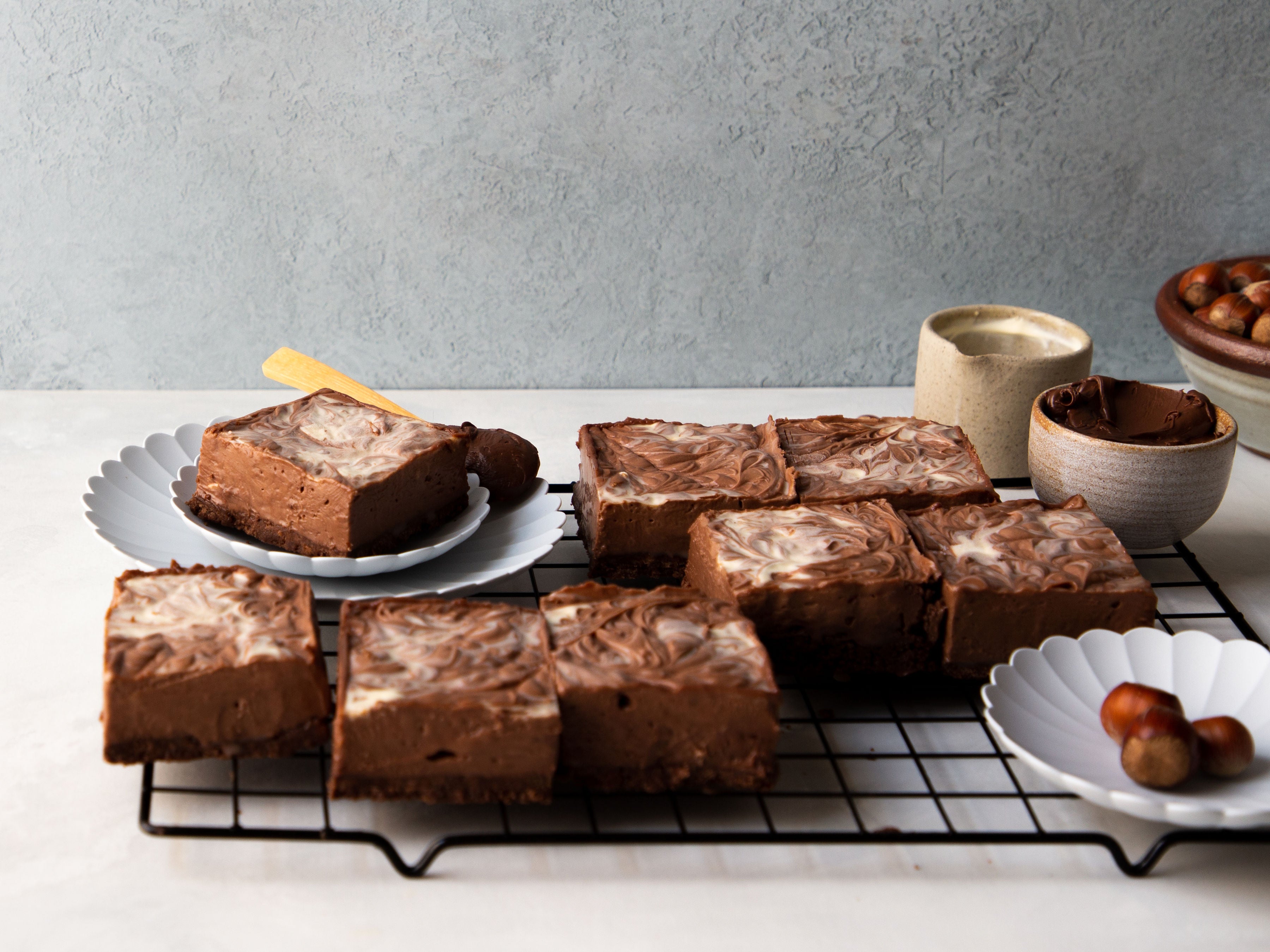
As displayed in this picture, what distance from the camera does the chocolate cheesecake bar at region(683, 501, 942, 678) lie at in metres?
1.92

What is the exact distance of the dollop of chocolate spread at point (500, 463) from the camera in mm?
2393

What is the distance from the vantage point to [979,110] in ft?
10.5

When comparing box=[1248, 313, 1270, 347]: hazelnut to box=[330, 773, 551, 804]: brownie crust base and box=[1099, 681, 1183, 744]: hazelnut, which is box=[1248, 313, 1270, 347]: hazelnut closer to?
box=[1099, 681, 1183, 744]: hazelnut

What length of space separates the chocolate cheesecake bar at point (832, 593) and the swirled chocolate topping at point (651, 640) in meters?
0.10

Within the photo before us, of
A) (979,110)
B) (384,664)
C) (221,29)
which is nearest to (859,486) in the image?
(384,664)

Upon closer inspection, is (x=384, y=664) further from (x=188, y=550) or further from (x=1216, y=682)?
(x=1216, y=682)

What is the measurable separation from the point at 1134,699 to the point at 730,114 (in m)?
1.99

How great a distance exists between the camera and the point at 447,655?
5.53 ft

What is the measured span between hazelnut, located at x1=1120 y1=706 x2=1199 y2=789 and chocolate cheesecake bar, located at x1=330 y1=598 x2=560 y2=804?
780mm

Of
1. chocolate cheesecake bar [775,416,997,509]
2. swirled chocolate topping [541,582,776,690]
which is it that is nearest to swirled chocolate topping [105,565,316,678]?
swirled chocolate topping [541,582,776,690]

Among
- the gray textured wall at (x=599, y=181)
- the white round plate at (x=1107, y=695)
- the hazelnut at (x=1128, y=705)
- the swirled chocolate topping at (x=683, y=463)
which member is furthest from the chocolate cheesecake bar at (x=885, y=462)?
the gray textured wall at (x=599, y=181)

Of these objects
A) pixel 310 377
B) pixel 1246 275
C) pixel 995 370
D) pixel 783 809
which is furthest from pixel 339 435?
pixel 1246 275

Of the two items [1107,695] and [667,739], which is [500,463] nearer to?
[667,739]

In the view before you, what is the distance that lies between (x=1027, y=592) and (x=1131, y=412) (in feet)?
2.40
